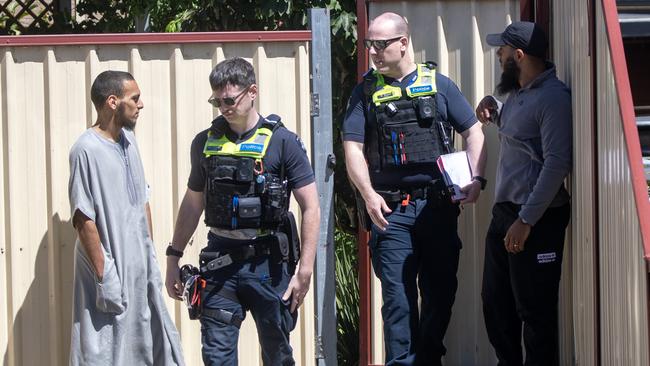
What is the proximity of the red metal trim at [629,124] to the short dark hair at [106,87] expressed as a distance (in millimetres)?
2419

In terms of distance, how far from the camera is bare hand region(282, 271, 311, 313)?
18.5 ft

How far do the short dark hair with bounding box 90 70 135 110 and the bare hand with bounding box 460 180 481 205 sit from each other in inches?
72.3

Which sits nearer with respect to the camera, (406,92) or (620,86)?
(620,86)

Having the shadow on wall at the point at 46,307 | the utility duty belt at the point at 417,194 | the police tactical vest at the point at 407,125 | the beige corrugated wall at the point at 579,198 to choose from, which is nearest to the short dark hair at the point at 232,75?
the police tactical vest at the point at 407,125

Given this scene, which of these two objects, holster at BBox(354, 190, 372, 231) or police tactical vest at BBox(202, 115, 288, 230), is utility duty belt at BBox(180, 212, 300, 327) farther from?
holster at BBox(354, 190, 372, 231)

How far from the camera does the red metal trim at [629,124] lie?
4.13 metres

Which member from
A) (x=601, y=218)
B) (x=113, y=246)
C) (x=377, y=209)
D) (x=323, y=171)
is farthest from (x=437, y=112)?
(x=113, y=246)

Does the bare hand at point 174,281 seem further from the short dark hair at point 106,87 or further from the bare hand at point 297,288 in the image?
the short dark hair at point 106,87

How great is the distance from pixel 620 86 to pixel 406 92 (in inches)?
63.6

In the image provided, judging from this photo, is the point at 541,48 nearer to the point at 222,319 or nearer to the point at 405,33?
the point at 405,33

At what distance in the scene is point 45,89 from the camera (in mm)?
6293

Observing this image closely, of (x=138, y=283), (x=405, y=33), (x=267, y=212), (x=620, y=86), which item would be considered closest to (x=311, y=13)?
(x=405, y=33)

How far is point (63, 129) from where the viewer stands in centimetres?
630

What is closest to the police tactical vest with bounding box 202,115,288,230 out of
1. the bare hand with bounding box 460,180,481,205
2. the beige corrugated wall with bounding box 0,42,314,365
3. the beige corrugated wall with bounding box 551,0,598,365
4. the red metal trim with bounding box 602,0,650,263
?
the beige corrugated wall with bounding box 0,42,314,365
